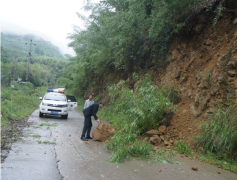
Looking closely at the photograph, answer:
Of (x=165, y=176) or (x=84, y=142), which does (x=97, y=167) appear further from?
(x=84, y=142)

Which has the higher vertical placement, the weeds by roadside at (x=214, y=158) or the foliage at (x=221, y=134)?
the foliage at (x=221, y=134)

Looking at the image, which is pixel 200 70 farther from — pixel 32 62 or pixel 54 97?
pixel 32 62

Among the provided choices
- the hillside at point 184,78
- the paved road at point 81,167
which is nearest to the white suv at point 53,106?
the hillside at point 184,78

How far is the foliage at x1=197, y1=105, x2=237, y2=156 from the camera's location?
17.0 feet

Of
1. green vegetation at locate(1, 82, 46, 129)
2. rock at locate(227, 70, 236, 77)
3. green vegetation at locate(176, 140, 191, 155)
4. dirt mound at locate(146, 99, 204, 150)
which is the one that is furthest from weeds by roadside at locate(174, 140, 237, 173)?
green vegetation at locate(1, 82, 46, 129)

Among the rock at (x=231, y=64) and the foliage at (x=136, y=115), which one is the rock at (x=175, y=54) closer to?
the foliage at (x=136, y=115)

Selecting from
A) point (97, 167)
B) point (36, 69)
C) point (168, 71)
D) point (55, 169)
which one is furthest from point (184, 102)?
point (36, 69)

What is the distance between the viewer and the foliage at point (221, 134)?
17.0 feet

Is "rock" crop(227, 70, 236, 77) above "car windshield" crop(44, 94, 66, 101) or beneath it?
above

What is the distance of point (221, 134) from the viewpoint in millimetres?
5379

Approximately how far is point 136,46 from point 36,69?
84.2 metres

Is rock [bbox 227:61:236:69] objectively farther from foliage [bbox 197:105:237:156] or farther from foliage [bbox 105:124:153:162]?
foliage [bbox 105:124:153:162]

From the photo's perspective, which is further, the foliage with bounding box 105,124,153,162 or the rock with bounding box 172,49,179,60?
the rock with bounding box 172,49,179,60

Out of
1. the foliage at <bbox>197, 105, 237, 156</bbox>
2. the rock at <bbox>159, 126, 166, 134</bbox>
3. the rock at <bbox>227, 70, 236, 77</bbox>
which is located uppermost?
the rock at <bbox>227, 70, 236, 77</bbox>
